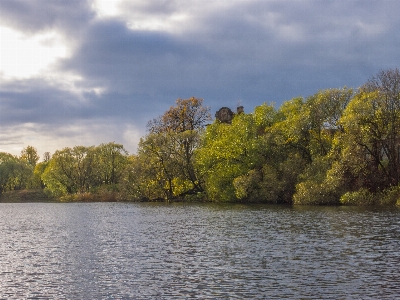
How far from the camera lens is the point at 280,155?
302ft

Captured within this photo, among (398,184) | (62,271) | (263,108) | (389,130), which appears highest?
(263,108)

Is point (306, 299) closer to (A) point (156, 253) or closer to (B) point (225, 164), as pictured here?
(A) point (156, 253)

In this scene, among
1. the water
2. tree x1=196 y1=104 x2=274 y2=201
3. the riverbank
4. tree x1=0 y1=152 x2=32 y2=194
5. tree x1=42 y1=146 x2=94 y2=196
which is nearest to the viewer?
the water

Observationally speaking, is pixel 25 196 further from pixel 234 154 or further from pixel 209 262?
pixel 209 262

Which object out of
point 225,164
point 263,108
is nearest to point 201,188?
point 225,164

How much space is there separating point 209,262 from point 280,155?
218ft

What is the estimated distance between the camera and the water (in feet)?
67.5

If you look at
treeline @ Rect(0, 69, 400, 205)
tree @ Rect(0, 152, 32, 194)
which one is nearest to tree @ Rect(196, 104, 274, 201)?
treeline @ Rect(0, 69, 400, 205)

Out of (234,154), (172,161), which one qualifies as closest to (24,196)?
(172,161)

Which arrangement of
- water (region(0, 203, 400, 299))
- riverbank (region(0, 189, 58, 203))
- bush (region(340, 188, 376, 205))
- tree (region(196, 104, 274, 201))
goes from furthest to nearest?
1. riverbank (region(0, 189, 58, 203))
2. tree (region(196, 104, 274, 201))
3. bush (region(340, 188, 376, 205))
4. water (region(0, 203, 400, 299))

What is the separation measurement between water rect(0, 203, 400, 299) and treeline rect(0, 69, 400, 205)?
30.1 m

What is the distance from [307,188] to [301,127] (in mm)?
12566

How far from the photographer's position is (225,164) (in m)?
96.1

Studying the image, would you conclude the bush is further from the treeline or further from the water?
the water
